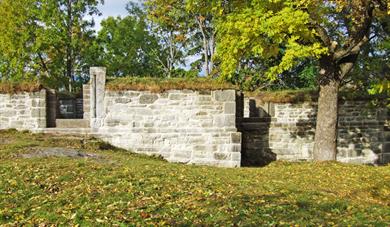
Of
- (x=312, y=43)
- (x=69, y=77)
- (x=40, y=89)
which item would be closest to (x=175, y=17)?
(x=69, y=77)

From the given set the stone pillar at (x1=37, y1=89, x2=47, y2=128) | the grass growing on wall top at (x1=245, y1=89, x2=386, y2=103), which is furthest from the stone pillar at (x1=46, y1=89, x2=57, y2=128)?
the grass growing on wall top at (x1=245, y1=89, x2=386, y2=103)

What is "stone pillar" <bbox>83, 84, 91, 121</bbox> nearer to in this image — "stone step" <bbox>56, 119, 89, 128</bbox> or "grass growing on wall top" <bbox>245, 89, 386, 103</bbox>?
"stone step" <bbox>56, 119, 89, 128</bbox>

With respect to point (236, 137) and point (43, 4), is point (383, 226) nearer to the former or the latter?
point (236, 137)

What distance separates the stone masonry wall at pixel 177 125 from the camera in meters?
12.4

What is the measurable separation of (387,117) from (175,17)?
1743 cm

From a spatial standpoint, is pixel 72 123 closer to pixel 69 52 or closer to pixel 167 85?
pixel 167 85

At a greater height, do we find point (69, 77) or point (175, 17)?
point (175, 17)

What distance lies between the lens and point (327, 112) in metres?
11.6

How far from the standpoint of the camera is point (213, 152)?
12438 millimetres

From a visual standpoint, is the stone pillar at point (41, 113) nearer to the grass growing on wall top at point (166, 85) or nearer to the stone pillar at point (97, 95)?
the stone pillar at point (97, 95)

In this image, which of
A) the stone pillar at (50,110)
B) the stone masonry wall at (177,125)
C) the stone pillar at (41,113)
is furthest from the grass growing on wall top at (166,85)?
the stone pillar at (41,113)

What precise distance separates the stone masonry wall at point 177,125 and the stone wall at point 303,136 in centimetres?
183

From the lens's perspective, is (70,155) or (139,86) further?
(139,86)

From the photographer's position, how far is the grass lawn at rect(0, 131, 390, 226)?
224 inches
